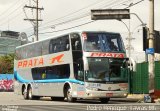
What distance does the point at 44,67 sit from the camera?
35.2m

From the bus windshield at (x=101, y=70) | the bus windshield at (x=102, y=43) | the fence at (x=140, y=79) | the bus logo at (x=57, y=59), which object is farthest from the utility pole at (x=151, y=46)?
the bus logo at (x=57, y=59)

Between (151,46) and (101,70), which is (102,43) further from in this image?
(151,46)

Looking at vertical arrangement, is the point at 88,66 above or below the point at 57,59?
below

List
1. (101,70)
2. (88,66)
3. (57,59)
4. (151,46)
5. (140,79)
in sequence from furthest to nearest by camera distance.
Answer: (140,79) < (57,59) < (151,46) < (101,70) < (88,66)

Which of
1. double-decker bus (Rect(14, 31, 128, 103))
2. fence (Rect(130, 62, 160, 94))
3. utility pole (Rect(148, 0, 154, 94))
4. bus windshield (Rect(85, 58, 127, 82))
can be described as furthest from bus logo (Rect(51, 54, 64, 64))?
fence (Rect(130, 62, 160, 94))

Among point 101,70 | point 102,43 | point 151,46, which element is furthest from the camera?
point 151,46

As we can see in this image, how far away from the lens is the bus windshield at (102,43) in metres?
29.8

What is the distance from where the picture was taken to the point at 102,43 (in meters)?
30.0

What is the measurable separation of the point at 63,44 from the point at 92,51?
2.89 metres

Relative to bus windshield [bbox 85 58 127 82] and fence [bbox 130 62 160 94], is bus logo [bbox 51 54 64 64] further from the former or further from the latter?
fence [bbox 130 62 160 94]

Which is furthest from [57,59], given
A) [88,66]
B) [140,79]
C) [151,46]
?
[140,79]

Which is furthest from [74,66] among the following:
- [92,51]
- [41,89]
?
[41,89]

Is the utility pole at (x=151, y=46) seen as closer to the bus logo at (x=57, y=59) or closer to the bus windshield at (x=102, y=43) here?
the bus windshield at (x=102, y=43)

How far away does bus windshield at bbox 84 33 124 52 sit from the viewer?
29.8 m
